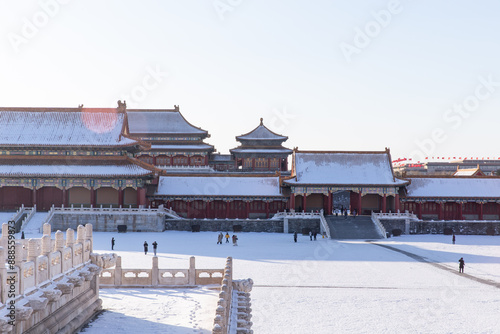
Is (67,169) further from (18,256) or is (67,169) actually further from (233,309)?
(18,256)

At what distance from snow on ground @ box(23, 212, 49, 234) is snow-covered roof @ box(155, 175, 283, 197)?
11986 mm

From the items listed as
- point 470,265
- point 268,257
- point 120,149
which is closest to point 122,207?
point 120,149

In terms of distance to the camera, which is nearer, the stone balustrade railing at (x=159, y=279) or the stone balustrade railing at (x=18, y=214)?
the stone balustrade railing at (x=159, y=279)

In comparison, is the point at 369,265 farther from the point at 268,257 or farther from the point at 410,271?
the point at 268,257

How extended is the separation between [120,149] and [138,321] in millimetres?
42258

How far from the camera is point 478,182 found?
62.7m

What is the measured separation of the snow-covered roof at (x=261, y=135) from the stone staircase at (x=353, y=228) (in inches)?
1113

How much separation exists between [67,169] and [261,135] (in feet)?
114

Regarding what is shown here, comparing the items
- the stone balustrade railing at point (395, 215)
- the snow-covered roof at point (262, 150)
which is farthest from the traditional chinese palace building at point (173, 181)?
the snow-covered roof at point (262, 150)

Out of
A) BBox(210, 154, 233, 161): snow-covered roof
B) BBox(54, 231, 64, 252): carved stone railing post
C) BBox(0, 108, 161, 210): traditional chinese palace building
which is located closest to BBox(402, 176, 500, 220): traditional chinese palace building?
BBox(0, 108, 161, 210): traditional chinese palace building

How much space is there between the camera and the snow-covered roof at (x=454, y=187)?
61.0m

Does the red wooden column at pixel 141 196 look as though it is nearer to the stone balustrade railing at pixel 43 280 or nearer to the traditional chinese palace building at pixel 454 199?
the traditional chinese palace building at pixel 454 199

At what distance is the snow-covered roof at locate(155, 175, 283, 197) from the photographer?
60.2m

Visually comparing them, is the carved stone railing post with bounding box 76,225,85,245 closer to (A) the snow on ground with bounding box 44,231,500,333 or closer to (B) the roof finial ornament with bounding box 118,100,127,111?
(A) the snow on ground with bounding box 44,231,500,333
